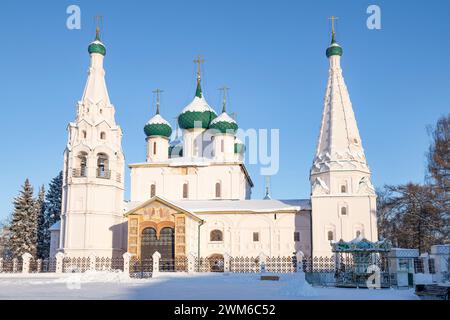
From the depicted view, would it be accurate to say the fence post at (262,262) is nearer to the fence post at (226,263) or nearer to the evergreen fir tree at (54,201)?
the fence post at (226,263)

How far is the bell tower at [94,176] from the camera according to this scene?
28094mm

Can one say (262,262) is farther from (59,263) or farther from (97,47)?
(97,47)

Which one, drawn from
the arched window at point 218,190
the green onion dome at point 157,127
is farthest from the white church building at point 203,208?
the green onion dome at point 157,127

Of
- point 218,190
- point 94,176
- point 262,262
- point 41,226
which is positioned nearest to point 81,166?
point 94,176

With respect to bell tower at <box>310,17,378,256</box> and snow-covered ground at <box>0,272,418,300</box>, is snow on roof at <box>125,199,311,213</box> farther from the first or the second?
snow-covered ground at <box>0,272,418,300</box>

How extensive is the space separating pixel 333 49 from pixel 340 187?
8.98 meters

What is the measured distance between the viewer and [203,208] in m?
31.1

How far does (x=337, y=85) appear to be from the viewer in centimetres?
3088

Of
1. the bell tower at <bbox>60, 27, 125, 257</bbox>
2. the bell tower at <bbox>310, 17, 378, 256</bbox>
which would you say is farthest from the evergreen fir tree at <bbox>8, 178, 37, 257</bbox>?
the bell tower at <bbox>310, 17, 378, 256</bbox>

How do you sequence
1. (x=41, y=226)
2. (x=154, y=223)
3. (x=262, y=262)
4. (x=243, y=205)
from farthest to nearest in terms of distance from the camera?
(x=41, y=226), (x=243, y=205), (x=154, y=223), (x=262, y=262)

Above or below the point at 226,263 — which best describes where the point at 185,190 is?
above
